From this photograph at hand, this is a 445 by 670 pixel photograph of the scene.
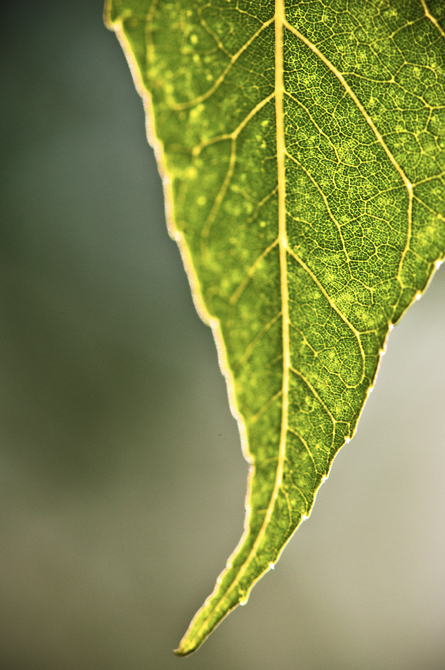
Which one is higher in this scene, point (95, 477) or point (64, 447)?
point (64, 447)

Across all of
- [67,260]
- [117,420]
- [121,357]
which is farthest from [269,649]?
[67,260]

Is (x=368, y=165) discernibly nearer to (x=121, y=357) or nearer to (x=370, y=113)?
(x=370, y=113)

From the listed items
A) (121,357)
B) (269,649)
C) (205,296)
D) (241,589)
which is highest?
(205,296)

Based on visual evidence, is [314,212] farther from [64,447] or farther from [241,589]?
[64,447]

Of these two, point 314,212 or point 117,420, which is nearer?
point 314,212

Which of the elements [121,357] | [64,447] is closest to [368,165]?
[121,357]

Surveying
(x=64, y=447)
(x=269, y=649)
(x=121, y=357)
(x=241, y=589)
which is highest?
(x=241, y=589)
